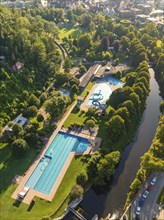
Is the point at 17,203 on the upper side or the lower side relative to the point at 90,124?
lower

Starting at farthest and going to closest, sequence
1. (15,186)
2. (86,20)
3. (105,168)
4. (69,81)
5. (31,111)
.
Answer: (86,20)
(69,81)
(31,111)
(15,186)
(105,168)

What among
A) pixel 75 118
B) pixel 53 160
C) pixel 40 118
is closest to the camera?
pixel 53 160

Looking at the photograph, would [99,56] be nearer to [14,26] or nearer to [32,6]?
[14,26]

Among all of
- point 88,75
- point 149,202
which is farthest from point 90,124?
point 88,75

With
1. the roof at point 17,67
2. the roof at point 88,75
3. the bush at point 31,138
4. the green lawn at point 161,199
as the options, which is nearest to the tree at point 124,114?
the green lawn at point 161,199

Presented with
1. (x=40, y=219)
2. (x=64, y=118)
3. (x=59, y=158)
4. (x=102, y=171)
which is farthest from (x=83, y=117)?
(x=40, y=219)

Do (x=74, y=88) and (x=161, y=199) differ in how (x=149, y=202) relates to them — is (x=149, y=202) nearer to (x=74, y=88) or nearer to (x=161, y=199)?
(x=161, y=199)

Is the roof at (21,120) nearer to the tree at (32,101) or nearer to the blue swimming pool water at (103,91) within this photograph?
the tree at (32,101)
